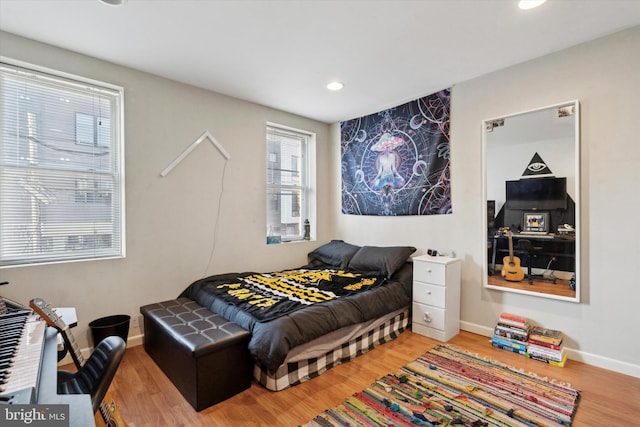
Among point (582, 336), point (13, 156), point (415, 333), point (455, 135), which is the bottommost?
point (415, 333)

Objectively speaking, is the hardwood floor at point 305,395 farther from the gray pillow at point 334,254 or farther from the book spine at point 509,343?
the gray pillow at point 334,254

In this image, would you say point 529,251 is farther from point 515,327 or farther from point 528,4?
point 528,4

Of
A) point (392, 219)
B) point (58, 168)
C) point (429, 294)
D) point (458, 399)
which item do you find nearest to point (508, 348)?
point (429, 294)

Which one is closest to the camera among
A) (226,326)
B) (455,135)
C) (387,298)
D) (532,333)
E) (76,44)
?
(226,326)

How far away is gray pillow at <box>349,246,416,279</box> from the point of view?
3.30 m

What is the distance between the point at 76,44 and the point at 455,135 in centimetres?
342

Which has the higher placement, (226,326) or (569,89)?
(569,89)

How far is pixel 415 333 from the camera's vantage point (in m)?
3.04

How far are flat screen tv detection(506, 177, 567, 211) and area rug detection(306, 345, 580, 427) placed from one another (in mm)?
1346

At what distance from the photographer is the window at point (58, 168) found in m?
2.27

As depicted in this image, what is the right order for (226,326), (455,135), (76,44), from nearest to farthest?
(226,326), (76,44), (455,135)

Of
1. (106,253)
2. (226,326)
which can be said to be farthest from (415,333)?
(106,253)

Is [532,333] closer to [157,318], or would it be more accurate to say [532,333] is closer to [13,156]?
[157,318]

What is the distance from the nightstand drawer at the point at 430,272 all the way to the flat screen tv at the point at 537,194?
841 millimetres
